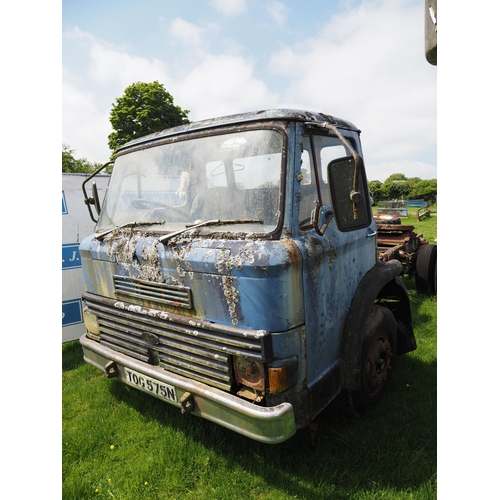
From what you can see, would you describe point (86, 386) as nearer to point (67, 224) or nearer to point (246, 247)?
point (67, 224)

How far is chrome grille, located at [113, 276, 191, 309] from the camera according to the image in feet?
7.93

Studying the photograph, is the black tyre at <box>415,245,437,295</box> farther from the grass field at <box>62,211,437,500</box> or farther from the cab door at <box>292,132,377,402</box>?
the cab door at <box>292,132,377,402</box>

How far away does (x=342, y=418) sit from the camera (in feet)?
9.85

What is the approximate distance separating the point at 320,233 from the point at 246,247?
520 millimetres

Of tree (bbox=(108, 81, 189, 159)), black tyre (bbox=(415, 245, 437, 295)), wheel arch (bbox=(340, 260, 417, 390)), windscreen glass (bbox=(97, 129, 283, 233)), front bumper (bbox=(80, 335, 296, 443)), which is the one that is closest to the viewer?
front bumper (bbox=(80, 335, 296, 443))

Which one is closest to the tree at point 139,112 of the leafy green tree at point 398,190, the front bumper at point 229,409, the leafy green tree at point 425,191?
the front bumper at point 229,409

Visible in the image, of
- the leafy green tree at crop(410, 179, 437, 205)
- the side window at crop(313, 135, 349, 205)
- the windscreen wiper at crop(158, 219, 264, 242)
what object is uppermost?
the leafy green tree at crop(410, 179, 437, 205)

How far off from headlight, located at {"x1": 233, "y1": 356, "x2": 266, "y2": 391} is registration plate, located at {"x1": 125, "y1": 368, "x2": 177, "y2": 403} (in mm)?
527

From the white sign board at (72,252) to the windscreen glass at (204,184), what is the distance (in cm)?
183

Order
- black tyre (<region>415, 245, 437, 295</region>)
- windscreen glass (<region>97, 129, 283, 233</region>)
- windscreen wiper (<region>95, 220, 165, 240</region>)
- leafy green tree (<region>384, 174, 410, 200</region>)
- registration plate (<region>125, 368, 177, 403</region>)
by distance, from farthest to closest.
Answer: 1. leafy green tree (<region>384, 174, 410, 200</region>)
2. black tyre (<region>415, 245, 437, 295</region>)
3. windscreen wiper (<region>95, 220, 165, 240</region>)
4. registration plate (<region>125, 368, 177, 403</region>)
5. windscreen glass (<region>97, 129, 283, 233</region>)

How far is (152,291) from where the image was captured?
8.45ft

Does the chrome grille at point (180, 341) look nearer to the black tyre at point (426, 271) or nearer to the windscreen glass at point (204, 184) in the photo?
the windscreen glass at point (204, 184)

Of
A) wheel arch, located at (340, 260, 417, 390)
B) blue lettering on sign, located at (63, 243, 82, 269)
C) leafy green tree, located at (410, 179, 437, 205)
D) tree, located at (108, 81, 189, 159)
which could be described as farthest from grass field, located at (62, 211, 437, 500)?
leafy green tree, located at (410, 179, 437, 205)

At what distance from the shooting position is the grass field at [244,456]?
2.40m
